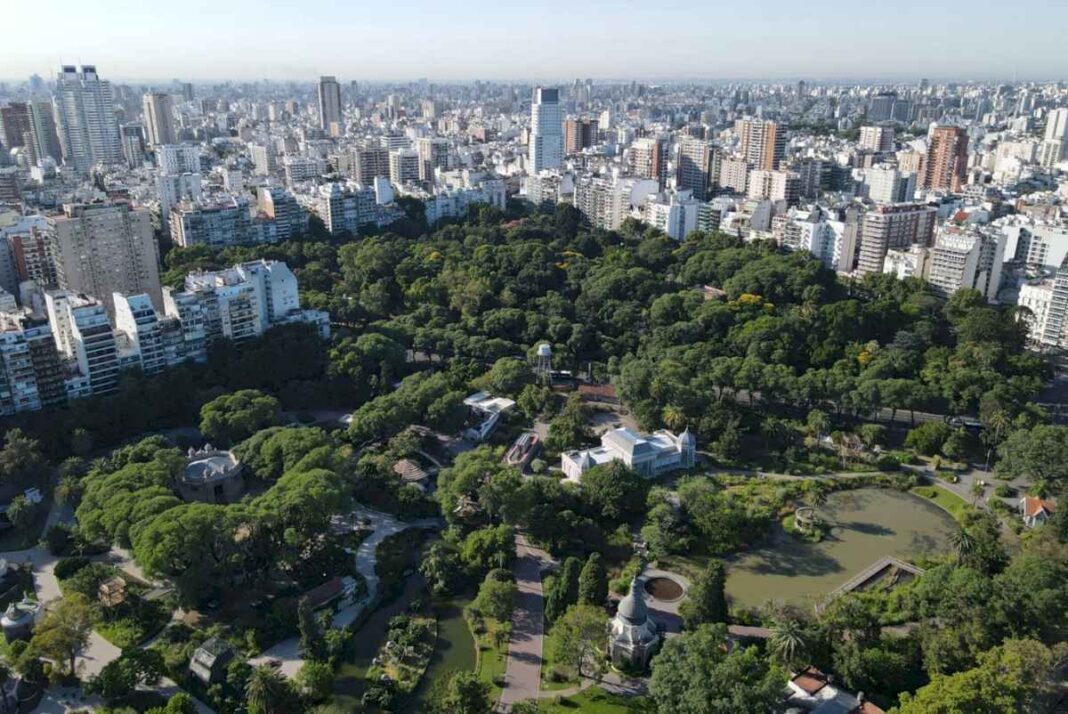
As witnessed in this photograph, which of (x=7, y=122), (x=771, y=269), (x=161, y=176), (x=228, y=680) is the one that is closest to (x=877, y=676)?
(x=228, y=680)

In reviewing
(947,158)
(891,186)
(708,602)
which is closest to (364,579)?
(708,602)

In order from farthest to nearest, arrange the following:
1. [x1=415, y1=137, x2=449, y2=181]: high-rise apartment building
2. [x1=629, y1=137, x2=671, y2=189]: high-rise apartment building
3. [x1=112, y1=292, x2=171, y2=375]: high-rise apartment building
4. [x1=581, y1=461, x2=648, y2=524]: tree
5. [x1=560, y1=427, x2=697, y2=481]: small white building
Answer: [x1=415, y1=137, x2=449, y2=181]: high-rise apartment building < [x1=629, y1=137, x2=671, y2=189]: high-rise apartment building < [x1=112, y1=292, x2=171, y2=375]: high-rise apartment building < [x1=560, y1=427, x2=697, y2=481]: small white building < [x1=581, y1=461, x2=648, y2=524]: tree

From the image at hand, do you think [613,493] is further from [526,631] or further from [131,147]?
[131,147]

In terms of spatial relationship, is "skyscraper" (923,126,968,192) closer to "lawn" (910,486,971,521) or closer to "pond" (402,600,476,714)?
"lawn" (910,486,971,521)

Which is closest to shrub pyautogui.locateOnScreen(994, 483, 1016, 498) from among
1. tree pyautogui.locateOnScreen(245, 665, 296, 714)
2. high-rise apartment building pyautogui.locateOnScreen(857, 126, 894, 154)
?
tree pyautogui.locateOnScreen(245, 665, 296, 714)

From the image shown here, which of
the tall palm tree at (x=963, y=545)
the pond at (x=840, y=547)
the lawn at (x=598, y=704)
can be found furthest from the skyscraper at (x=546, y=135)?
the lawn at (x=598, y=704)

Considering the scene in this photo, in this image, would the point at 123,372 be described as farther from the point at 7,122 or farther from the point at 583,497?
the point at 7,122

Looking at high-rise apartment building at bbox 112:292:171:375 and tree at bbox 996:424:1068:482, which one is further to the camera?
high-rise apartment building at bbox 112:292:171:375
